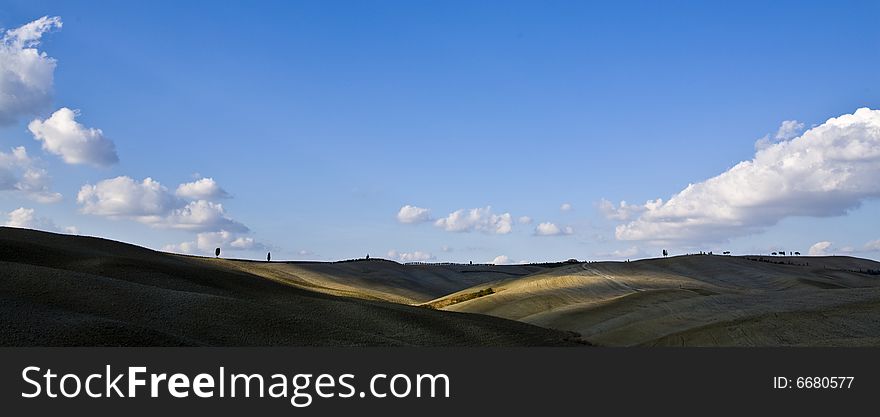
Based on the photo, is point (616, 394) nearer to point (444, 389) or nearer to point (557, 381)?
point (557, 381)

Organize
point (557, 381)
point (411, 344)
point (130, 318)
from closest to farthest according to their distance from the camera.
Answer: point (557, 381)
point (130, 318)
point (411, 344)

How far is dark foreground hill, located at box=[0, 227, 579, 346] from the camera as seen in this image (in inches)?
574

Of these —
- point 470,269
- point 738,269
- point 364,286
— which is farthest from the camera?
point 470,269

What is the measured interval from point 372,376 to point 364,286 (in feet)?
178

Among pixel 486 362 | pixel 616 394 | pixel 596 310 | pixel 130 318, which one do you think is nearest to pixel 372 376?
pixel 486 362

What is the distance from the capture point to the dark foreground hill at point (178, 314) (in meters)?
Result: 14.6

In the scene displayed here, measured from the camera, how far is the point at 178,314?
18750mm

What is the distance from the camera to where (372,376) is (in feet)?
34.2

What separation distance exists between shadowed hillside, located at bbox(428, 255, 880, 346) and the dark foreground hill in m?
2.96

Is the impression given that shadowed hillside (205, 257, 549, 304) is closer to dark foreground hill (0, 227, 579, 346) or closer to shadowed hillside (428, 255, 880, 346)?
shadowed hillside (428, 255, 880, 346)

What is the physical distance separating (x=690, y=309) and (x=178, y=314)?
56.6ft

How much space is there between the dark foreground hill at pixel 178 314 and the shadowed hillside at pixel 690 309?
116 inches

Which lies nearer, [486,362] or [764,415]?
[764,415]

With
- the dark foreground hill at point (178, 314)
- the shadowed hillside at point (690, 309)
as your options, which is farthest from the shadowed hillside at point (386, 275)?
the dark foreground hill at point (178, 314)
